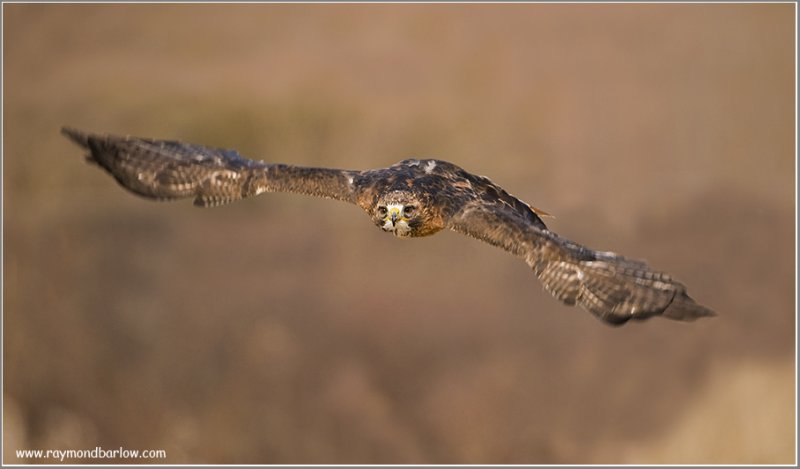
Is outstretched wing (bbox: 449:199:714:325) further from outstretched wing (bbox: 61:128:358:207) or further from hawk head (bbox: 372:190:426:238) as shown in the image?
outstretched wing (bbox: 61:128:358:207)

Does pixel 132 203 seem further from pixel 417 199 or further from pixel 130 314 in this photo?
pixel 417 199

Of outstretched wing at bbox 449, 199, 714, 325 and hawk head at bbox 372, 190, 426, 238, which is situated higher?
hawk head at bbox 372, 190, 426, 238

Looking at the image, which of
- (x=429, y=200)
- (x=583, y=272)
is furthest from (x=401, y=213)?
(x=583, y=272)

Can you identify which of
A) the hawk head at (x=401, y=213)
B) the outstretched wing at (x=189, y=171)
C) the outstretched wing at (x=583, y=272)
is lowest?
the outstretched wing at (x=583, y=272)

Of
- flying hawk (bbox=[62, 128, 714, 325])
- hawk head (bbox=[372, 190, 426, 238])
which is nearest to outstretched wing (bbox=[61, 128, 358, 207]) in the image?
flying hawk (bbox=[62, 128, 714, 325])

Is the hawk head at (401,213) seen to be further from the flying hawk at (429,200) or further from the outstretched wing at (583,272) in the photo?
the outstretched wing at (583,272)

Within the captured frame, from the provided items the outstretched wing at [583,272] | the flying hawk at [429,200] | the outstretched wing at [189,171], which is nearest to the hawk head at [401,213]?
the flying hawk at [429,200]

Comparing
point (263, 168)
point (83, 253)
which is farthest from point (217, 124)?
point (263, 168)
